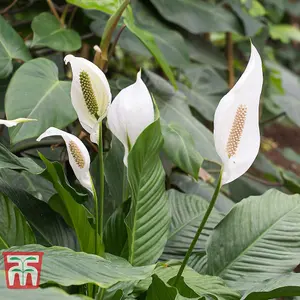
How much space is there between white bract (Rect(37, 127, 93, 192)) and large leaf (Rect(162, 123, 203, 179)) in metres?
0.32

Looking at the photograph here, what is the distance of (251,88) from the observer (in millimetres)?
709

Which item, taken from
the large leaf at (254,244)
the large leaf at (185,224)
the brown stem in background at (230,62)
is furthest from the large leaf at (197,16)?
the large leaf at (254,244)

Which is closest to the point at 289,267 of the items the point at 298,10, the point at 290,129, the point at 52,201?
the point at 52,201

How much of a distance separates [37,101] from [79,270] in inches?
16.8

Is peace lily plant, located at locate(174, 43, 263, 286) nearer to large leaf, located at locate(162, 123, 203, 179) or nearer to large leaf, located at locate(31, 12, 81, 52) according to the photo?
large leaf, located at locate(162, 123, 203, 179)

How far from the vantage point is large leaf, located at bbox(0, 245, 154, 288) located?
0.64 meters

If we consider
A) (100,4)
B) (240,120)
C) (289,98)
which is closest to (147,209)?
(240,120)

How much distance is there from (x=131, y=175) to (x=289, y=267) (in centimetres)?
31

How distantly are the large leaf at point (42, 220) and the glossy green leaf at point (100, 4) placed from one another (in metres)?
0.42

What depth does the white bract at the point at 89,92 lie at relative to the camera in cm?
77

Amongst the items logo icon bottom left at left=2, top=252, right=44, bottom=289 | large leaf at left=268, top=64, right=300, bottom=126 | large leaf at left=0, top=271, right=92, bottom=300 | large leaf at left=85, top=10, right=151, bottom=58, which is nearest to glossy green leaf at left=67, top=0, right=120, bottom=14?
large leaf at left=85, top=10, right=151, bottom=58

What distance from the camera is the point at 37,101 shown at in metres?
1.00

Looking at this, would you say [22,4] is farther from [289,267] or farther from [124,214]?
[289,267]

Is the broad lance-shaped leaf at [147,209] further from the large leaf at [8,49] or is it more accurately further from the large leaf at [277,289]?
the large leaf at [8,49]
